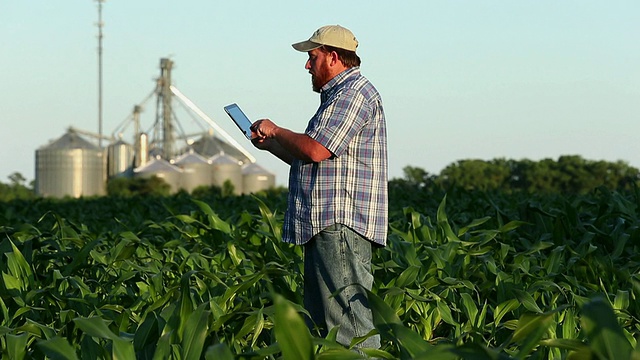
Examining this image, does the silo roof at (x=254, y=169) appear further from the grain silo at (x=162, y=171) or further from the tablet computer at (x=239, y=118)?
the tablet computer at (x=239, y=118)

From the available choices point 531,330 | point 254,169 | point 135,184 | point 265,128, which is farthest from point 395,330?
point 254,169

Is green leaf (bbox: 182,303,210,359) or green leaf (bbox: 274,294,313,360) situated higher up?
green leaf (bbox: 274,294,313,360)

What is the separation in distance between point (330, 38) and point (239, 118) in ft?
1.88

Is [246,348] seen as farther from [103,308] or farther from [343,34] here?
[343,34]

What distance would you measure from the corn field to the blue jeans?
0.52 ft

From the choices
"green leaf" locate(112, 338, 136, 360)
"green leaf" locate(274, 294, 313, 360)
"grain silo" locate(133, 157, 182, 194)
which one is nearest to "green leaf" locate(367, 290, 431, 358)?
"green leaf" locate(274, 294, 313, 360)

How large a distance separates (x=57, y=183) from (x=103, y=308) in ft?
259

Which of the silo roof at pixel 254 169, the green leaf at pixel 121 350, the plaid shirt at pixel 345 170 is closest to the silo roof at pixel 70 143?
the silo roof at pixel 254 169

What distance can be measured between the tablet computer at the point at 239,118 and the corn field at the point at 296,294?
68 cm

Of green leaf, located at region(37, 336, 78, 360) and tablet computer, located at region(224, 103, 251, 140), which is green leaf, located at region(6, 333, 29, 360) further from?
tablet computer, located at region(224, 103, 251, 140)

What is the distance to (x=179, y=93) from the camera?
304 feet

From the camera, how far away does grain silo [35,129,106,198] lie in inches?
3216

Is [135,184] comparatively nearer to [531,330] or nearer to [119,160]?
[119,160]

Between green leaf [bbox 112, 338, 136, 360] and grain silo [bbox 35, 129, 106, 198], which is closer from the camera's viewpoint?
green leaf [bbox 112, 338, 136, 360]
